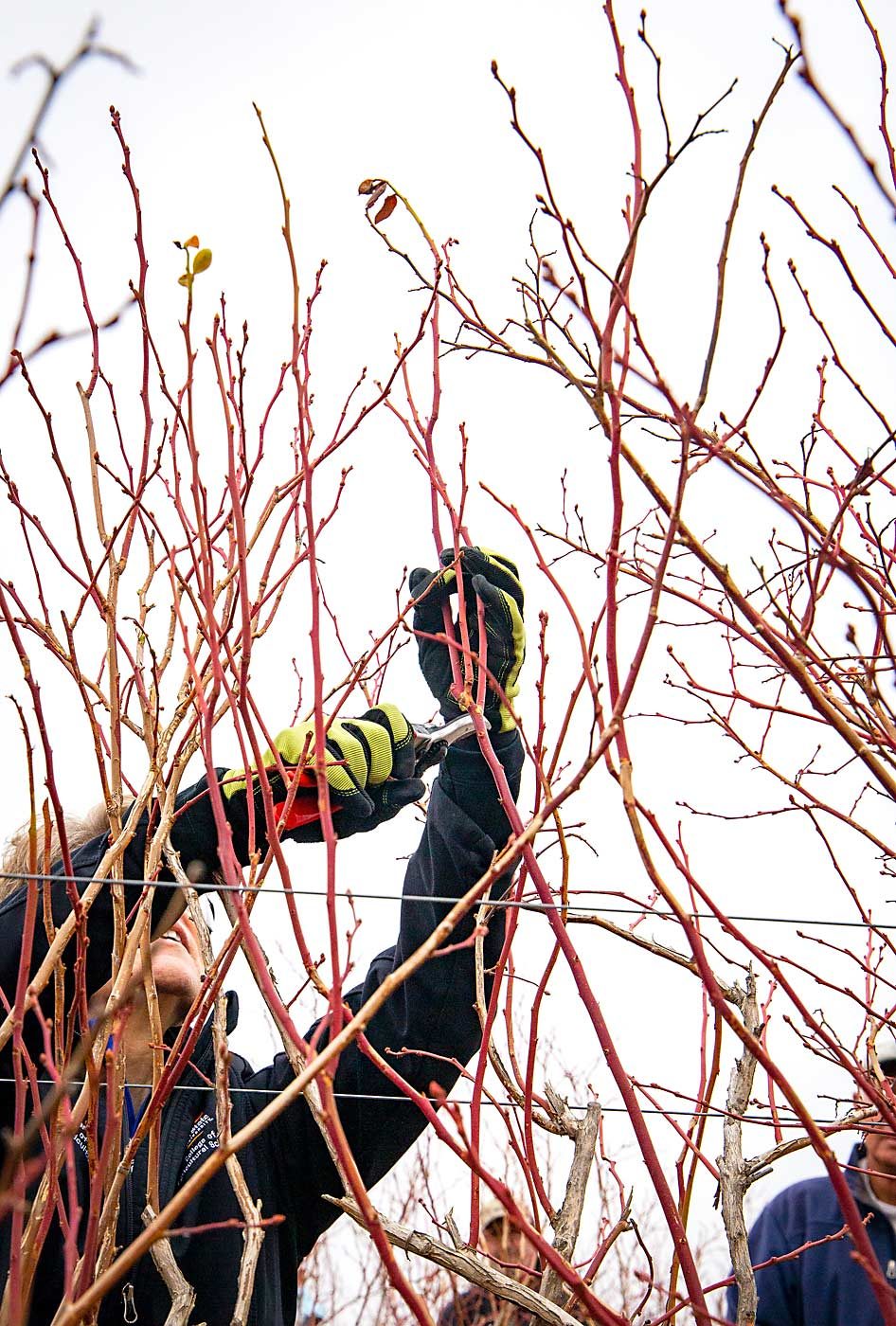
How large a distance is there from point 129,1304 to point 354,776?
925mm

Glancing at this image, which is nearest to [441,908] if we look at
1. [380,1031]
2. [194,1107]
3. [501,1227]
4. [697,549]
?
[380,1031]

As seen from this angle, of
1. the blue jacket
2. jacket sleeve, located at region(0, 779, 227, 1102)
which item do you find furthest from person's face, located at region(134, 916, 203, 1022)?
the blue jacket

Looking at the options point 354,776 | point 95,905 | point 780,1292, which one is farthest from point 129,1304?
point 780,1292

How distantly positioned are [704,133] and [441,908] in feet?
4.70

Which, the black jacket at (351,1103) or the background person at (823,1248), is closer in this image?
the black jacket at (351,1103)

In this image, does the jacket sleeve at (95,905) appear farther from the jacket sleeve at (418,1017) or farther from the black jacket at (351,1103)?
the jacket sleeve at (418,1017)

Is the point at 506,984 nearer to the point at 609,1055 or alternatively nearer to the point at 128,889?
the point at 609,1055

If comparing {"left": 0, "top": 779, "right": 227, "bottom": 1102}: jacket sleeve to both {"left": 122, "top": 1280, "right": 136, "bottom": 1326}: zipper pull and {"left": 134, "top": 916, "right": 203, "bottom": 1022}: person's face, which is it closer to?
{"left": 134, "top": 916, "right": 203, "bottom": 1022}: person's face

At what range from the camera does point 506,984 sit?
159 centimetres

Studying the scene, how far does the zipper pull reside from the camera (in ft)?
5.66

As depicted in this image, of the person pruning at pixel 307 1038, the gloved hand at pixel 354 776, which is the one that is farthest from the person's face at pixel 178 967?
the gloved hand at pixel 354 776

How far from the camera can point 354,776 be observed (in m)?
1.83

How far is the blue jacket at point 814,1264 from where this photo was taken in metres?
2.54

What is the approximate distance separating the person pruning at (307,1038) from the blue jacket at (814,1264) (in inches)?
38.3
